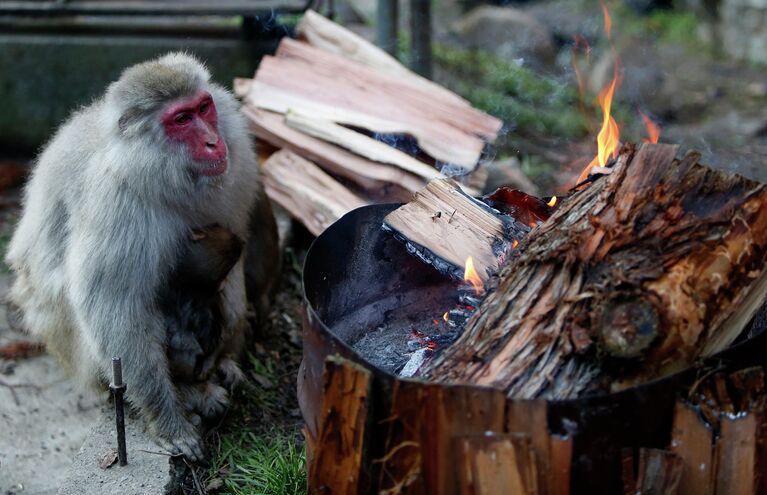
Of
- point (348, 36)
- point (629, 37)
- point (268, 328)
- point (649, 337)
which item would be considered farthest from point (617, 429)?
point (629, 37)

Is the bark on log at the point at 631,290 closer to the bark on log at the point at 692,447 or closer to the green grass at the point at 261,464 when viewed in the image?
the bark on log at the point at 692,447

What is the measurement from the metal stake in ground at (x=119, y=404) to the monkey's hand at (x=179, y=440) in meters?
0.17

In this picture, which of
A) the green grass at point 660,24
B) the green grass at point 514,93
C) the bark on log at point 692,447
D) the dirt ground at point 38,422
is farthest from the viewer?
the green grass at point 660,24

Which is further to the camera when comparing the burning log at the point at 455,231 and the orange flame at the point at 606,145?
the orange flame at the point at 606,145

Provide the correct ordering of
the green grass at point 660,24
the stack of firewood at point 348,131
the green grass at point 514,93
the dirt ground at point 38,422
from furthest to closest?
1. the green grass at point 660,24
2. the green grass at point 514,93
3. the stack of firewood at point 348,131
4. the dirt ground at point 38,422

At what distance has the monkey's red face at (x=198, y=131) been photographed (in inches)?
134

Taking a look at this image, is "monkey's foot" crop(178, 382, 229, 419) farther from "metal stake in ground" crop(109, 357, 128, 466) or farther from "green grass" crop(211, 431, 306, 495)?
"metal stake in ground" crop(109, 357, 128, 466)

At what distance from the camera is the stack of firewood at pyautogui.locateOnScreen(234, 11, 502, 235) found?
475 cm

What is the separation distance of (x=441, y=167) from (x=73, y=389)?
2312 millimetres

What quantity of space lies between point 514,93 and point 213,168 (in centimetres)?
520

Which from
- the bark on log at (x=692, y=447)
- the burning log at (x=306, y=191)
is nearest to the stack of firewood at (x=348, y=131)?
the burning log at (x=306, y=191)

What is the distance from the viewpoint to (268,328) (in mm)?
4754

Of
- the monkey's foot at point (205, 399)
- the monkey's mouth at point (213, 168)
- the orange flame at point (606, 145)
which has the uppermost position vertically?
the orange flame at point (606, 145)

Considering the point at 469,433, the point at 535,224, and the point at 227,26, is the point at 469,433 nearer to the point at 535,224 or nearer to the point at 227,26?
the point at 535,224
